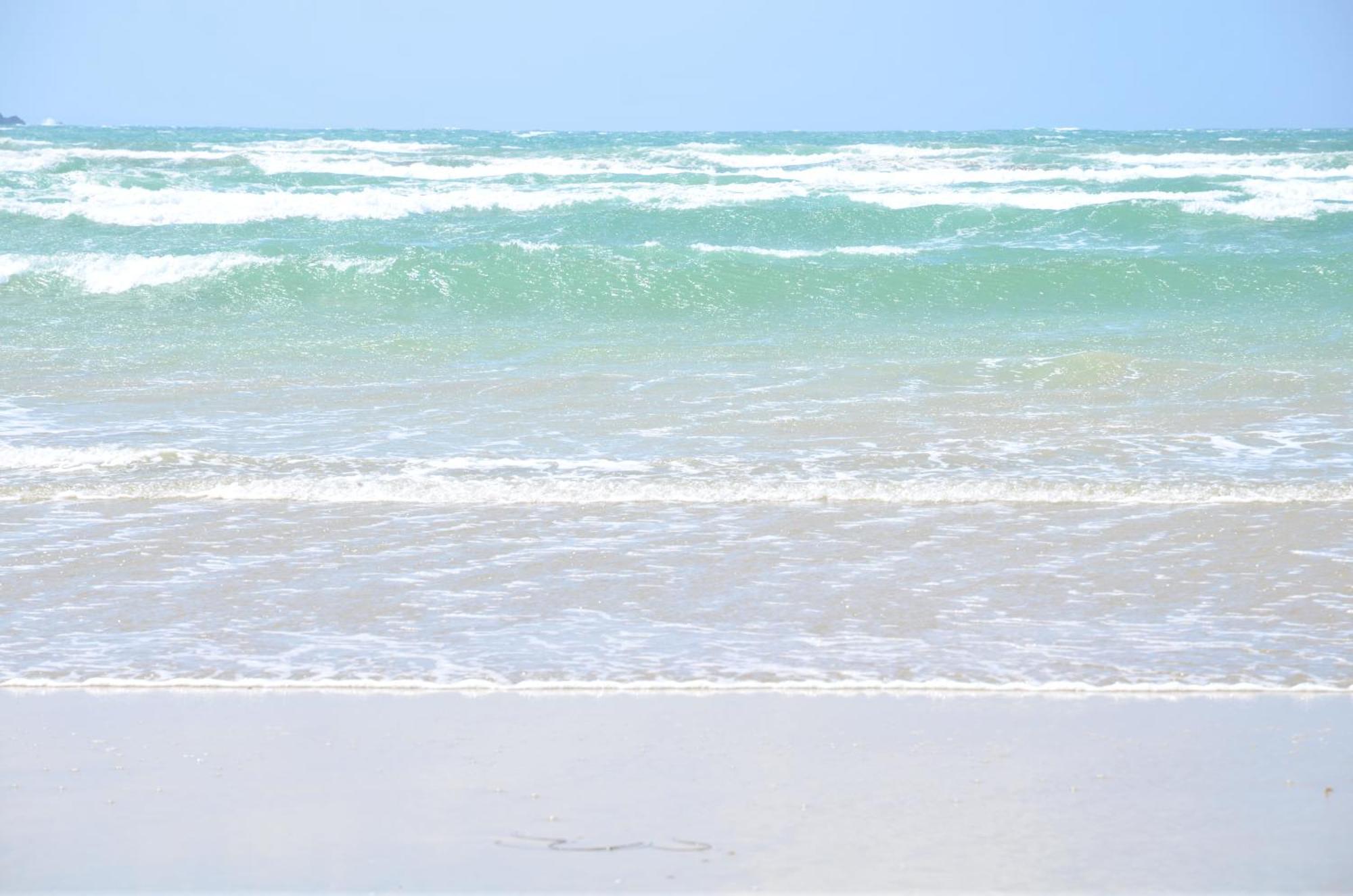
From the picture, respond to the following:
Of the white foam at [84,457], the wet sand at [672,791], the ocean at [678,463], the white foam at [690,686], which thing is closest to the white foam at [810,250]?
the ocean at [678,463]

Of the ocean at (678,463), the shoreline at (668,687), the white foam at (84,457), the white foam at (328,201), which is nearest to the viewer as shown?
the shoreline at (668,687)

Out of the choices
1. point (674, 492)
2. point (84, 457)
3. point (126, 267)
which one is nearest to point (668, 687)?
point (674, 492)

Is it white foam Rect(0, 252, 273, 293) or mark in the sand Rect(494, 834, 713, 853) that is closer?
mark in the sand Rect(494, 834, 713, 853)

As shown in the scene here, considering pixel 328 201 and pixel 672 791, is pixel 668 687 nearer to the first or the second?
pixel 672 791

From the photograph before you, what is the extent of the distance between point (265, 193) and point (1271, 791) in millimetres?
22946

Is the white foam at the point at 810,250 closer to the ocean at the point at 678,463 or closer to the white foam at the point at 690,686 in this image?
the ocean at the point at 678,463

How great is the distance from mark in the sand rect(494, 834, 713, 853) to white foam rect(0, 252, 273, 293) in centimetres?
1273

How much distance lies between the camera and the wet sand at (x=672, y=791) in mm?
2781

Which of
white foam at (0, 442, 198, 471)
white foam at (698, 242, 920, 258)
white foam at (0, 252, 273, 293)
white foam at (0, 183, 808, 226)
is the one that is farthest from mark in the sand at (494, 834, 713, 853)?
white foam at (0, 183, 808, 226)

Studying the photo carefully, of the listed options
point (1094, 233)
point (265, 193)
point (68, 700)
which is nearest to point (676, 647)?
point (68, 700)

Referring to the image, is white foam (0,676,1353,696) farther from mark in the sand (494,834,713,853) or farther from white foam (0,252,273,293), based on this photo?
white foam (0,252,273,293)

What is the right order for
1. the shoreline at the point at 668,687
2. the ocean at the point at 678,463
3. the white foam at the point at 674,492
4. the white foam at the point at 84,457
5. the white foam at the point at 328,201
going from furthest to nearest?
the white foam at the point at 328,201 < the white foam at the point at 84,457 < the white foam at the point at 674,492 < the ocean at the point at 678,463 < the shoreline at the point at 668,687

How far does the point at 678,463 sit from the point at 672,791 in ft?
12.2

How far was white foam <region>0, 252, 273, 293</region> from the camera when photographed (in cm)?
1444
